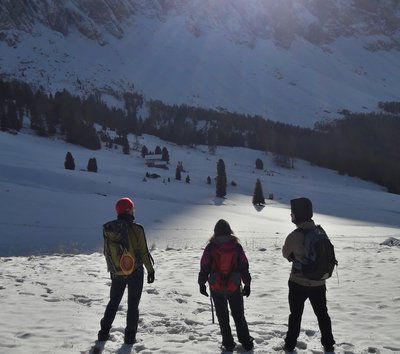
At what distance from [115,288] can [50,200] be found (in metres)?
32.5

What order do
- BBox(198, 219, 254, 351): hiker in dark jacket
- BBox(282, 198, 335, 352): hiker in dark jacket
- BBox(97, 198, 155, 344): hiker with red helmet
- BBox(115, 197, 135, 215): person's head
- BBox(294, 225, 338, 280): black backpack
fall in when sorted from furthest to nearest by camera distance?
BBox(115, 197, 135, 215): person's head < BBox(97, 198, 155, 344): hiker with red helmet < BBox(198, 219, 254, 351): hiker in dark jacket < BBox(282, 198, 335, 352): hiker in dark jacket < BBox(294, 225, 338, 280): black backpack

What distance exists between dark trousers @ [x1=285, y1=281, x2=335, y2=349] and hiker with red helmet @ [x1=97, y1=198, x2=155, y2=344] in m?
2.19

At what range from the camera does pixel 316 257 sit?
6.74 metres

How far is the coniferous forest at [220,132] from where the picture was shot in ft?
345

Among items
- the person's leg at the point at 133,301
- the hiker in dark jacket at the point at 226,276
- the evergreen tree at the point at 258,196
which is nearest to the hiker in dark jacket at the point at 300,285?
the hiker in dark jacket at the point at 226,276

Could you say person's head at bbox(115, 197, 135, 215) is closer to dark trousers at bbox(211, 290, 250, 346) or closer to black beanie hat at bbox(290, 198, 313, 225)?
dark trousers at bbox(211, 290, 250, 346)

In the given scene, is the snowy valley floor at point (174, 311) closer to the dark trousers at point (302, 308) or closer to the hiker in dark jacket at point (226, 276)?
the dark trousers at point (302, 308)

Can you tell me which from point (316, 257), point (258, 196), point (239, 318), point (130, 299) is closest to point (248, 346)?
point (239, 318)

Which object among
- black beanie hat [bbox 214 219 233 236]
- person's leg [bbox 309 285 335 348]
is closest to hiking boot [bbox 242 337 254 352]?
person's leg [bbox 309 285 335 348]

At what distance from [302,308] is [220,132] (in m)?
160

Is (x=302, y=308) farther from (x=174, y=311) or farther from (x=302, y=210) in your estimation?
(x=174, y=311)

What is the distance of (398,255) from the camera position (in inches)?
679

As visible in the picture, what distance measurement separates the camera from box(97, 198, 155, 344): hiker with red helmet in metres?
7.36

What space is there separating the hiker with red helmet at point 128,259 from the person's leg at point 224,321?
3.58 feet
